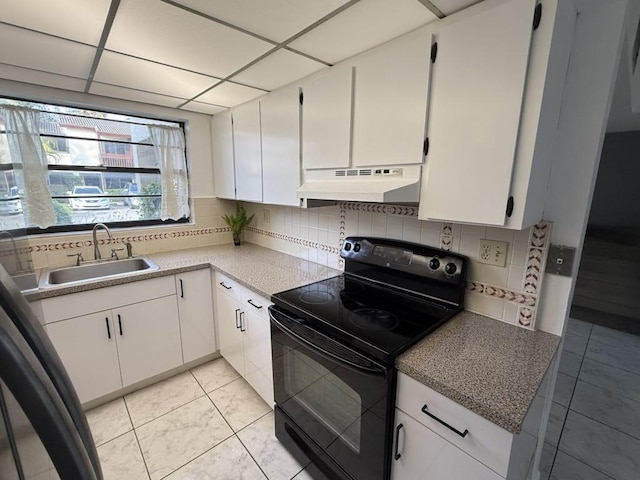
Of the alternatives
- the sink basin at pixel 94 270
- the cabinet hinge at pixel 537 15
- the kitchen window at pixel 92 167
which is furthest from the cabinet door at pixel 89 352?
the cabinet hinge at pixel 537 15

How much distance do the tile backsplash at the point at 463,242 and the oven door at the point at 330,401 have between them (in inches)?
25.9

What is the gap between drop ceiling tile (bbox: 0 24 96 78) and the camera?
1.27m

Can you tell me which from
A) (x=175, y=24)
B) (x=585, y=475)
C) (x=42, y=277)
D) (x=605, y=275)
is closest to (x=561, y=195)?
(x=585, y=475)

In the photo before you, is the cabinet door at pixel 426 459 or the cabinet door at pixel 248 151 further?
the cabinet door at pixel 248 151

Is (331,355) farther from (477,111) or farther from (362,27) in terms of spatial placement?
(362,27)

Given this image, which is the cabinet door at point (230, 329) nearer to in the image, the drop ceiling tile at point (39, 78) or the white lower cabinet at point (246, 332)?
the white lower cabinet at point (246, 332)

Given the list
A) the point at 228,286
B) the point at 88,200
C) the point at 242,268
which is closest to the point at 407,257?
the point at 242,268

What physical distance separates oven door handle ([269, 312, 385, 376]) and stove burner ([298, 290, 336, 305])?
0.56 ft

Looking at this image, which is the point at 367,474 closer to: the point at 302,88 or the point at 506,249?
the point at 506,249

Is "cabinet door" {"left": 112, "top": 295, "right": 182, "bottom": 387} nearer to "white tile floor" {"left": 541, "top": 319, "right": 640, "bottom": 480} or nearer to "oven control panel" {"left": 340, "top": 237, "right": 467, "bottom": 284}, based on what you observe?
"oven control panel" {"left": 340, "top": 237, "right": 467, "bottom": 284}

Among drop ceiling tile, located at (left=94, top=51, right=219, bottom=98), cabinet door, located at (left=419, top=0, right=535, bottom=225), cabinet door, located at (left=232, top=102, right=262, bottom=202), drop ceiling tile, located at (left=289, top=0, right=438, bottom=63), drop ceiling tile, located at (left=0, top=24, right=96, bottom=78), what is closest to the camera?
cabinet door, located at (left=419, top=0, right=535, bottom=225)

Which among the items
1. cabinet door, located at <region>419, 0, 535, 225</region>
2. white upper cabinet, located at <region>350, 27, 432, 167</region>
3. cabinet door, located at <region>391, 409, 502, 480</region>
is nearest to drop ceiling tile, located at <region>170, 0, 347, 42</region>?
white upper cabinet, located at <region>350, 27, 432, 167</region>

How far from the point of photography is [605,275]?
3385mm

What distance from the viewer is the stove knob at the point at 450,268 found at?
1.37 metres
